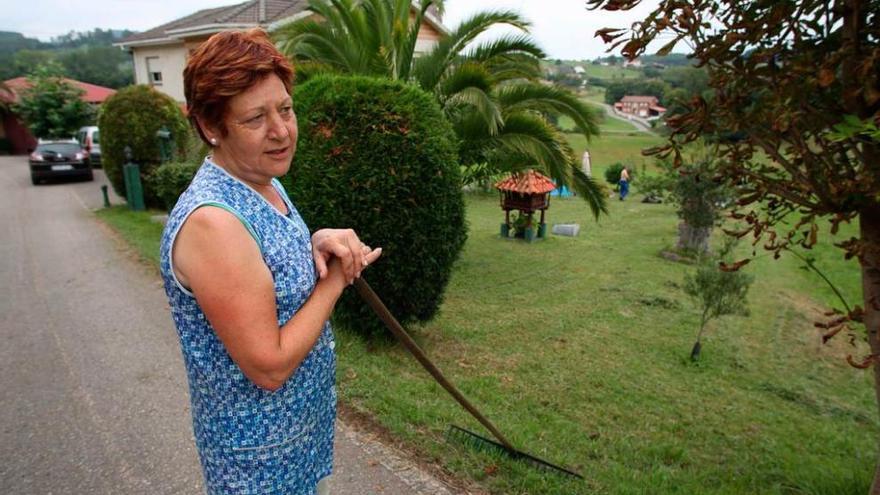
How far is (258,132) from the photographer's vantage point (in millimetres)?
1388

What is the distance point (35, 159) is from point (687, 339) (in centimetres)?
2029

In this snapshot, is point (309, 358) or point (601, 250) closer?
point (309, 358)

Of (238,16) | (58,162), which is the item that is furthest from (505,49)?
(58,162)

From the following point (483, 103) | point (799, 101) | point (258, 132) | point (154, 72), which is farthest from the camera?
point (154, 72)

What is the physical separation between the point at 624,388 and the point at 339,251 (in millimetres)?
4324

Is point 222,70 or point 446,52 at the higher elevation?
point 446,52

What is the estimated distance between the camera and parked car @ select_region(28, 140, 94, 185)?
18.3 m

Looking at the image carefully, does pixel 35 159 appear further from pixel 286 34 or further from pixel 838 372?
pixel 838 372

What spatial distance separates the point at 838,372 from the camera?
6531mm

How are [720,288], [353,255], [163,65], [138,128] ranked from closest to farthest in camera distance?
[353,255] → [720,288] → [138,128] → [163,65]

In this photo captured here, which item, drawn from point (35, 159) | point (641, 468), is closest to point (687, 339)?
point (641, 468)

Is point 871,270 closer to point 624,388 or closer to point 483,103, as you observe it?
point 624,388

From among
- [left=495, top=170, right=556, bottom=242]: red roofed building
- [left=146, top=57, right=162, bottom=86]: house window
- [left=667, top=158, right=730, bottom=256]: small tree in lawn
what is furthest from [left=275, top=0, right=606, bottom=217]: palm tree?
[left=146, top=57, right=162, bottom=86]: house window

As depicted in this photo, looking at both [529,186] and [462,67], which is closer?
[462,67]
